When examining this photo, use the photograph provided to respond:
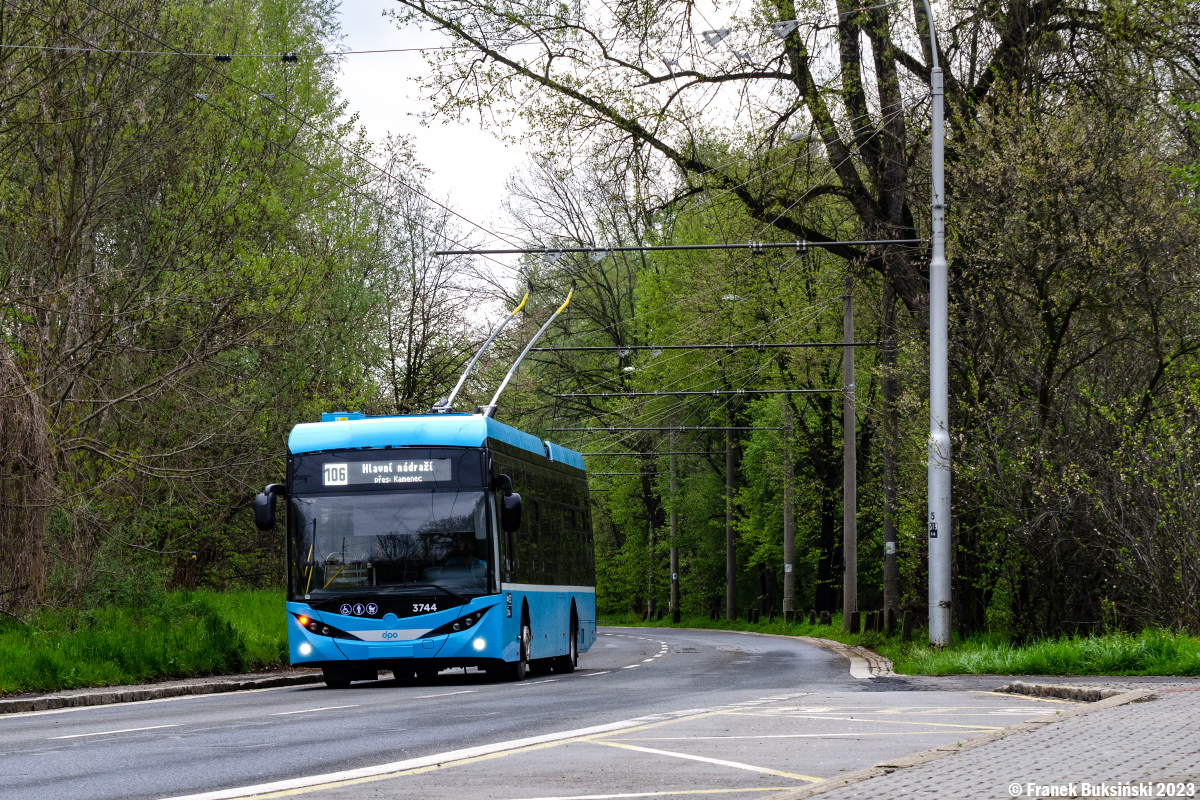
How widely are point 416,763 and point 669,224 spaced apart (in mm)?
21680

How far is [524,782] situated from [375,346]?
24.5 meters

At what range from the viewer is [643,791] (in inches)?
314

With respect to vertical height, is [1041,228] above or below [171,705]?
above

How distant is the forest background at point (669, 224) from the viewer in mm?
19500

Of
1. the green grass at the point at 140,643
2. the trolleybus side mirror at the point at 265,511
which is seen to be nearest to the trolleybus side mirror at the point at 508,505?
the trolleybus side mirror at the point at 265,511

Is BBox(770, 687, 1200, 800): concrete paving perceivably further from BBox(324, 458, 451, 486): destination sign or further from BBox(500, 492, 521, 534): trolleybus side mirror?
BBox(324, 458, 451, 486): destination sign

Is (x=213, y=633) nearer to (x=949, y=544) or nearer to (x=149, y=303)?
(x=149, y=303)

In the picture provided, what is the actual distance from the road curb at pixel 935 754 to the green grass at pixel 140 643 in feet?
37.7

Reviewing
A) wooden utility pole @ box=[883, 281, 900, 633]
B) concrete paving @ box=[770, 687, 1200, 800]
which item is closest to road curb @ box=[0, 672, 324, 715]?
wooden utility pole @ box=[883, 281, 900, 633]

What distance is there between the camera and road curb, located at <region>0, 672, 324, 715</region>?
51.2ft

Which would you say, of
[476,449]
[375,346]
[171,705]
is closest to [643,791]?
[171,705]

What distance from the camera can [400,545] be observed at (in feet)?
61.6

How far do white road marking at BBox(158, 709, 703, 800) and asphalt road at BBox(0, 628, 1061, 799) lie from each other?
0.02 m

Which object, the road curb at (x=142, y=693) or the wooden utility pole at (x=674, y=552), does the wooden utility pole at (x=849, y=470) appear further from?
the wooden utility pole at (x=674, y=552)
